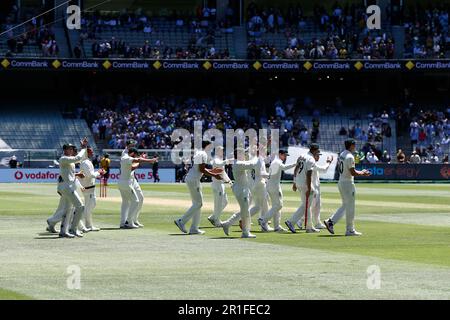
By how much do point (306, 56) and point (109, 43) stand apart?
43.6 ft

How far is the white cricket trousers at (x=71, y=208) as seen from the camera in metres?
23.9

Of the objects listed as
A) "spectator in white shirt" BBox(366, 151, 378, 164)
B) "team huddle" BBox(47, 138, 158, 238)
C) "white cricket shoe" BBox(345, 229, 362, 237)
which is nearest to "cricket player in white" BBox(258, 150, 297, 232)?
"white cricket shoe" BBox(345, 229, 362, 237)

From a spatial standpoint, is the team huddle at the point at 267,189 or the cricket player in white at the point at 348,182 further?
the cricket player in white at the point at 348,182

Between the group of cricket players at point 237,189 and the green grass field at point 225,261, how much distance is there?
0.47 meters

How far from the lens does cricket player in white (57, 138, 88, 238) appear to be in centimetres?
2389

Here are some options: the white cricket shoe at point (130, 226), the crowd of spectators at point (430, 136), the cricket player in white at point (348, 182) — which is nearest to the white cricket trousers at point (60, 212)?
the white cricket shoe at point (130, 226)

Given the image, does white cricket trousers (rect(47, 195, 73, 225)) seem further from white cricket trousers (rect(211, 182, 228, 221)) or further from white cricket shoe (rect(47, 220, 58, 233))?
white cricket trousers (rect(211, 182, 228, 221))

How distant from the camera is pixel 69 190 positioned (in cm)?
2395

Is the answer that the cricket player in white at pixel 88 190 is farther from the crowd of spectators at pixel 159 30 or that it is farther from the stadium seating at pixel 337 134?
the crowd of spectators at pixel 159 30

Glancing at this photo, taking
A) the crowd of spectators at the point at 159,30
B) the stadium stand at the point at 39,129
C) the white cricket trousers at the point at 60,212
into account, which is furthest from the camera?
the crowd of spectators at the point at 159,30

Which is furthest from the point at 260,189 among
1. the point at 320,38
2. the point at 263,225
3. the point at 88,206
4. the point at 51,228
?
the point at 320,38

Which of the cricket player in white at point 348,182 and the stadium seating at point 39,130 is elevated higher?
the stadium seating at point 39,130

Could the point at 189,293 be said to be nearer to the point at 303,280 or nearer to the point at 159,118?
the point at 303,280
